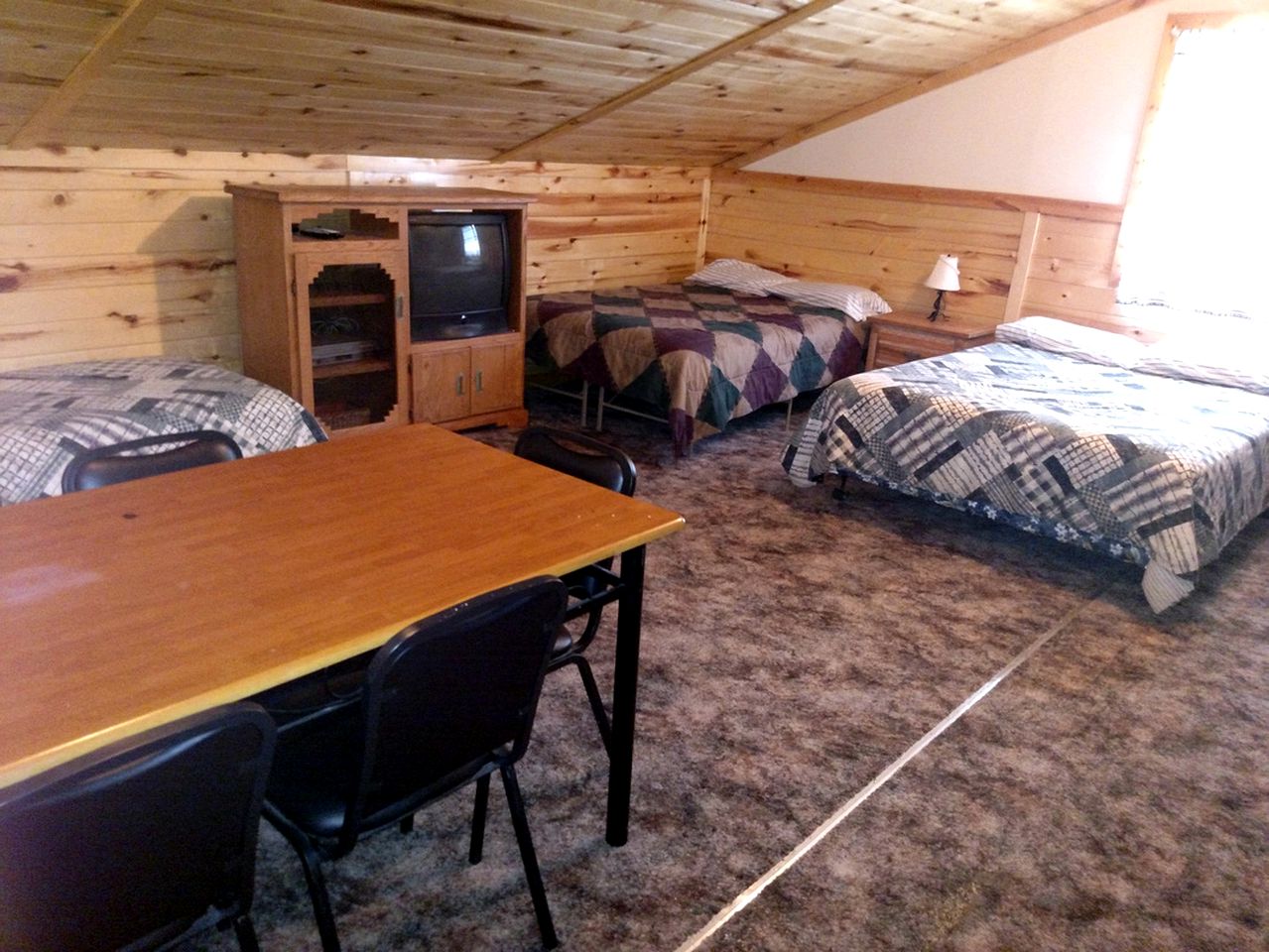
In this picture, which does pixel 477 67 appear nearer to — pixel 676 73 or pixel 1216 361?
pixel 676 73

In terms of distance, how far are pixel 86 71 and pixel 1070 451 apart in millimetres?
3366

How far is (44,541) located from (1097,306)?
4767mm

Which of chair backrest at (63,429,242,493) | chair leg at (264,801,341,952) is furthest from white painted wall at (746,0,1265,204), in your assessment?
chair leg at (264,801,341,952)

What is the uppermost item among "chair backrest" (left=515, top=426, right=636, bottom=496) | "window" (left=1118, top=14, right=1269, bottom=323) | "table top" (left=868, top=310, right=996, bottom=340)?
"window" (left=1118, top=14, right=1269, bottom=323)

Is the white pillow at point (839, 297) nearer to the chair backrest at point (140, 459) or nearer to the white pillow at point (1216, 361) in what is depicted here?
the white pillow at point (1216, 361)

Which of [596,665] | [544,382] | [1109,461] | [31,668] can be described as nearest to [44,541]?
[31,668]

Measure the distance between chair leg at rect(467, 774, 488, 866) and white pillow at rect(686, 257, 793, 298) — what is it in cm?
417

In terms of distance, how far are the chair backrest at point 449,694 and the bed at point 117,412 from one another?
1954 mm

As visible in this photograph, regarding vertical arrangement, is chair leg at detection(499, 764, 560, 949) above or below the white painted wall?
below

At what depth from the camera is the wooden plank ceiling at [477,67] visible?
111 inches

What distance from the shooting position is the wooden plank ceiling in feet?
9.28

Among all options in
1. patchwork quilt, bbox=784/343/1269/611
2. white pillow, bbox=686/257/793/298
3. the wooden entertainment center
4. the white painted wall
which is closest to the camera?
patchwork quilt, bbox=784/343/1269/611

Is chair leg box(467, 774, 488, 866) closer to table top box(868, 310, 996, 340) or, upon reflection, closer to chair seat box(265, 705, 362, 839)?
chair seat box(265, 705, 362, 839)

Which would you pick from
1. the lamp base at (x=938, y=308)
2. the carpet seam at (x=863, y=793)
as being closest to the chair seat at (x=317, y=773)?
the carpet seam at (x=863, y=793)
